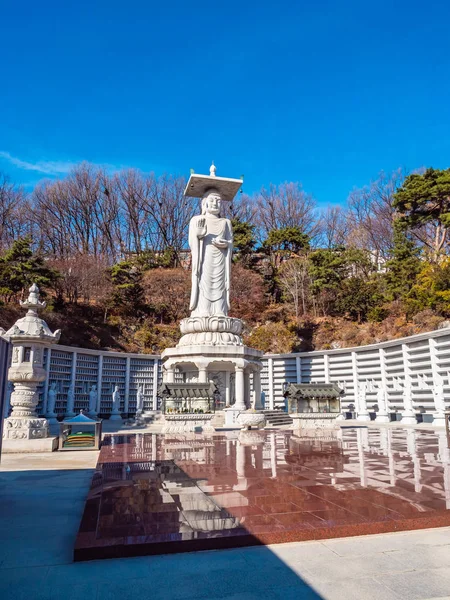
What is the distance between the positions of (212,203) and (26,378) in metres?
11.5

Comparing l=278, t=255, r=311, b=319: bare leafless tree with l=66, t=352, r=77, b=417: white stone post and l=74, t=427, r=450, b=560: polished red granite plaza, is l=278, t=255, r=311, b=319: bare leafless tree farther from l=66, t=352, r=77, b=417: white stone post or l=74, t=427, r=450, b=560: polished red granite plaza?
l=74, t=427, r=450, b=560: polished red granite plaza

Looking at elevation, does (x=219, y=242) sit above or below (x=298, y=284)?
below

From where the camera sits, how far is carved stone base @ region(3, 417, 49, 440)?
11117mm

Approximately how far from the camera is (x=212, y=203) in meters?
19.9

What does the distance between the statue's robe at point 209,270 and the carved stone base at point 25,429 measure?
882 centimetres

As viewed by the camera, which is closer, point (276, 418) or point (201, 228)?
point (276, 418)

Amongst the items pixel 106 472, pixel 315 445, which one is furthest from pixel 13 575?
pixel 315 445

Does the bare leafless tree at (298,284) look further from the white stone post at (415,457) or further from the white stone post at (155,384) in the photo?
the white stone post at (415,457)

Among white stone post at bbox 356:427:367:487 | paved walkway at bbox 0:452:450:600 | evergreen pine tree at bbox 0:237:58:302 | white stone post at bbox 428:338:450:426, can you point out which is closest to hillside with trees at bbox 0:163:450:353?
evergreen pine tree at bbox 0:237:58:302

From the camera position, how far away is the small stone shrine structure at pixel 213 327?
16953 mm

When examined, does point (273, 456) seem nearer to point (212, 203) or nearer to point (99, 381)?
point (212, 203)

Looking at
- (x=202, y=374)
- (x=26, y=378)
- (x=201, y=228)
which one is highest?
(x=201, y=228)

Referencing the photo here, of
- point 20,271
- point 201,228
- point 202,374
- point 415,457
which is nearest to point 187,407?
point 202,374

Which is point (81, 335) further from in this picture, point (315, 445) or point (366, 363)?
point (315, 445)
